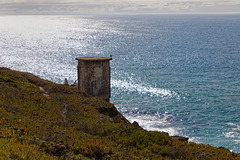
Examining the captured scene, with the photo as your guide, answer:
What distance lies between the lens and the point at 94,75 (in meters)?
26.9

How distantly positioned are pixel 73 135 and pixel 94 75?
14.7m

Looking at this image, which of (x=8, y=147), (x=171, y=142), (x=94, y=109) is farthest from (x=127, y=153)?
(x=94, y=109)

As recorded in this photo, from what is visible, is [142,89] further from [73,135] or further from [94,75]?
[73,135]

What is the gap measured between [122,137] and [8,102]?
837 centimetres

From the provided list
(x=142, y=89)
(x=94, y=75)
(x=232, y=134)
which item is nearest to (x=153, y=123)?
(x=232, y=134)

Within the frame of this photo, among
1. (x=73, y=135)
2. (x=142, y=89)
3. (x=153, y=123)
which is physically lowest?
(x=153, y=123)

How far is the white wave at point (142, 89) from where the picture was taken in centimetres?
4987

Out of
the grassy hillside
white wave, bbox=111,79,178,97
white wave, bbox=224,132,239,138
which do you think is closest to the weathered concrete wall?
the grassy hillside

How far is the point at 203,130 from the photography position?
34781 millimetres

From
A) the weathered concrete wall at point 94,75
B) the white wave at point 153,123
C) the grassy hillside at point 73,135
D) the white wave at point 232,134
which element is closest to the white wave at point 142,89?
the white wave at point 153,123

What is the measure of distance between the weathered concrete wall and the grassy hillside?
203 inches

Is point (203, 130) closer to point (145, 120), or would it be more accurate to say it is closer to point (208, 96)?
point (145, 120)

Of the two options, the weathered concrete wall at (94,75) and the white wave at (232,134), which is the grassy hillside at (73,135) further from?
the white wave at (232,134)

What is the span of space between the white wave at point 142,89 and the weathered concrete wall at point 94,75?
2321 cm
